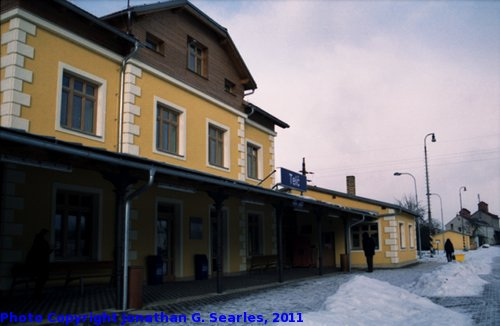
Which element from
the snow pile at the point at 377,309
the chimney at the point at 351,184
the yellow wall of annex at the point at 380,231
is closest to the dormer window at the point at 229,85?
the yellow wall of annex at the point at 380,231

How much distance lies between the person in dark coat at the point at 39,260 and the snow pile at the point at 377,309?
5317mm

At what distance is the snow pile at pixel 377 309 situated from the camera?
7.75 m

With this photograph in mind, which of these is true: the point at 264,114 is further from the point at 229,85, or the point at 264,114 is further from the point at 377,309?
the point at 377,309

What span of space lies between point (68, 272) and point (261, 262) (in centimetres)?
918

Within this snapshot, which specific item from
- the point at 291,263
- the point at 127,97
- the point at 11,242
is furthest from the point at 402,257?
the point at 11,242

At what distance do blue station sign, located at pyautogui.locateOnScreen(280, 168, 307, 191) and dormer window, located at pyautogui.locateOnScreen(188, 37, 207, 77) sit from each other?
4.44m

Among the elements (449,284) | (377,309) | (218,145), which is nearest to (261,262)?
(218,145)

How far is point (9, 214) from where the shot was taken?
9.88 m

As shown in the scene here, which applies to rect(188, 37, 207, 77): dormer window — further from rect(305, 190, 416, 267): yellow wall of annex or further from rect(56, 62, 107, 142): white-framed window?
rect(305, 190, 416, 267): yellow wall of annex

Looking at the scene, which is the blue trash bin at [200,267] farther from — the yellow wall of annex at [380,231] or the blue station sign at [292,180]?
the yellow wall of annex at [380,231]

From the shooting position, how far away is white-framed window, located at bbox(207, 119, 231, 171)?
16.4 metres

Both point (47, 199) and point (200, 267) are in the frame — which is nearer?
point (47, 199)

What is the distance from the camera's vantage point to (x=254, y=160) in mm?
19953

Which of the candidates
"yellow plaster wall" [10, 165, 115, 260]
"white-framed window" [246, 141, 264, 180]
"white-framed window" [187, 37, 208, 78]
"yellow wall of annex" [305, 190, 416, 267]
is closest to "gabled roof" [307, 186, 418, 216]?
"yellow wall of annex" [305, 190, 416, 267]
